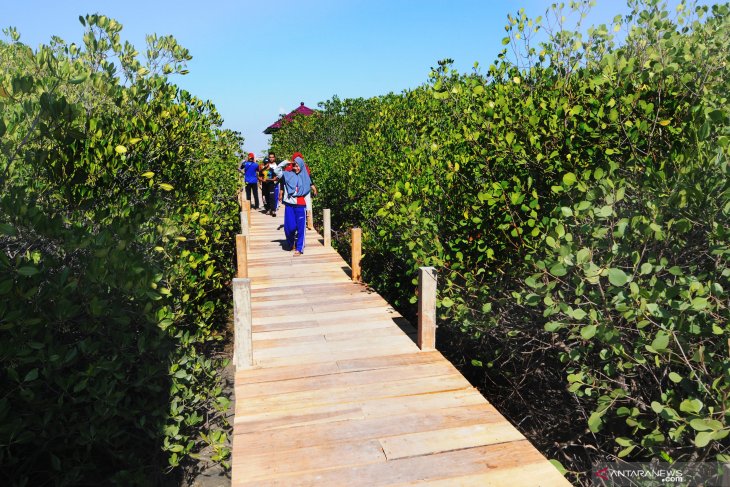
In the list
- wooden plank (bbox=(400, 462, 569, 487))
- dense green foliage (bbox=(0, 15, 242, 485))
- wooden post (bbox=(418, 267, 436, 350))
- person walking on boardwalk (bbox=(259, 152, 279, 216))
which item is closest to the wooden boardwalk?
wooden plank (bbox=(400, 462, 569, 487))

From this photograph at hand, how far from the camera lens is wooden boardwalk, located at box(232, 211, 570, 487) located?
3.64m

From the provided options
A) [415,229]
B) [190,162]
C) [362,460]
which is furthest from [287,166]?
[362,460]

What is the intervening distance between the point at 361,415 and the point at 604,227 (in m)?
2.56

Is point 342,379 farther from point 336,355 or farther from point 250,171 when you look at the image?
point 250,171

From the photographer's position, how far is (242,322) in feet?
17.5

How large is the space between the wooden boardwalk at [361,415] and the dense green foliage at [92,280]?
0.71 m

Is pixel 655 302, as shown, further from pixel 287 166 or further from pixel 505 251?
pixel 287 166

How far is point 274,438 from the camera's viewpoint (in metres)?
4.08

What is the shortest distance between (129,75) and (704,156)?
18.5 ft

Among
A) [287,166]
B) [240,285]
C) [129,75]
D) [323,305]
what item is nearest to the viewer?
[240,285]

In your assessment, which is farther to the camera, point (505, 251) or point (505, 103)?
point (505, 251)

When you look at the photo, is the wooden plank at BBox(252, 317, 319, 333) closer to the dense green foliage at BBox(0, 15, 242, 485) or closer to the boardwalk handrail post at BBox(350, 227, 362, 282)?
the dense green foliage at BBox(0, 15, 242, 485)

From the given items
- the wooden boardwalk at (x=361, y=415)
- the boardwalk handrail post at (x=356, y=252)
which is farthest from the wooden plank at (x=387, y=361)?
the boardwalk handrail post at (x=356, y=252)

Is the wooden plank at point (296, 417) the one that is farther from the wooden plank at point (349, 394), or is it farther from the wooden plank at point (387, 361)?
the wooden plank at point (387, 361)
